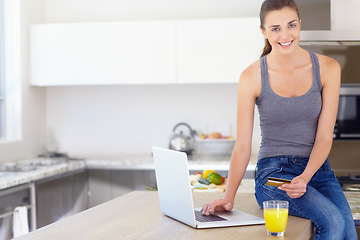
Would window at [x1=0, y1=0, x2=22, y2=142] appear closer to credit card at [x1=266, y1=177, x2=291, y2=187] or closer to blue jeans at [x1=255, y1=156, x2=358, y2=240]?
blue jeans at [x1=255, y1=156, x2=358, y2=240]

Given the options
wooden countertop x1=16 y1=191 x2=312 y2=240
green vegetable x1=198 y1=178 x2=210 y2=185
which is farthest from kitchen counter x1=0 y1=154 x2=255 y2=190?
wooden countertop x1=16 y1=191 x2=312 y2=240

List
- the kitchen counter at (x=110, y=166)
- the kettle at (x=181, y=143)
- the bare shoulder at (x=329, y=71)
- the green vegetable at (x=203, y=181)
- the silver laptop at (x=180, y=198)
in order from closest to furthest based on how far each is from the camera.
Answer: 1. the silver laptop at (x=180, y=198)
2. the bare shoulder at (x=329, y=71)
3. the green vegetable at (x=203, y=181)
4. the kitchen counter at (x=110, y=166)
5. the kettle at (x=181, y=143)

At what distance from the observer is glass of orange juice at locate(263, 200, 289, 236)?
1508 millimetres

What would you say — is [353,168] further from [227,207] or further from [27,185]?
[27,185]

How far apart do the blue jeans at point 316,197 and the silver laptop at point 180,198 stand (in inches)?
4.8

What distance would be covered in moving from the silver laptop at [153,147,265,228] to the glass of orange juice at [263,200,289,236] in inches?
5.9

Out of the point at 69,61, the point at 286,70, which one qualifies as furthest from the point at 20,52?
the point at 286,70

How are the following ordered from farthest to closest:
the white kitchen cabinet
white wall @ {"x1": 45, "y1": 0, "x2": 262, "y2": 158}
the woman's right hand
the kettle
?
white wall @ {"x1": 45, "y1": 0, "x2": 262, "y2": 158} → the kettle → the white kitchen cabinet → the woman's right hand

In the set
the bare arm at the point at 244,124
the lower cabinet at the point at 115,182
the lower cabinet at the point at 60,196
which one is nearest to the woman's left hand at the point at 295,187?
the bare arm at the point at 244,124

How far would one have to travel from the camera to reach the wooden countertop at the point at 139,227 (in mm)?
1562

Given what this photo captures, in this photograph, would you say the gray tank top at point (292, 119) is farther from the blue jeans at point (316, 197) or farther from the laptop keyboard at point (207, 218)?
the laptop keyboard at point (207, 218)

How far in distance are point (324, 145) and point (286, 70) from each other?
11.8 inches

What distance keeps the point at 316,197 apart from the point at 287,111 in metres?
0.32

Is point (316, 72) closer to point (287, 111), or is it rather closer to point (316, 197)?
point (287, 111)
